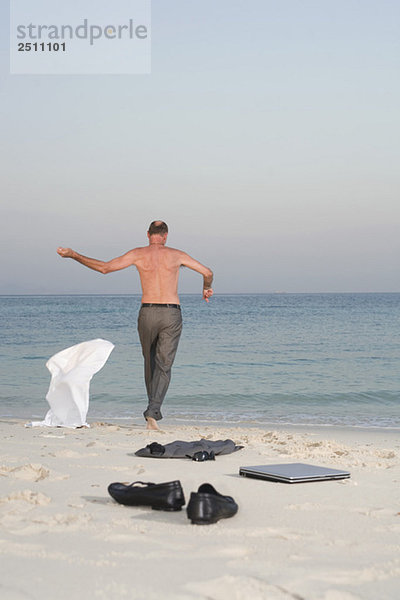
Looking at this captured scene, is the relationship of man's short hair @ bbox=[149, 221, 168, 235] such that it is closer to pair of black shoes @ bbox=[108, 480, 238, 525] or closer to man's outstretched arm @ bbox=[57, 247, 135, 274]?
man's outstretched arm @ bbox=[57, 247, 135, 274]

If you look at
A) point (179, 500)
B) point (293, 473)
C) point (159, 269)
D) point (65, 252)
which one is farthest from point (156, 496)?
point (159, 269)

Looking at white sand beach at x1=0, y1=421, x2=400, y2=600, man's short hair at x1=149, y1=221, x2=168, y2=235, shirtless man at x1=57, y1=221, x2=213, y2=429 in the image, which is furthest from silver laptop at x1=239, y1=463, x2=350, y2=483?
man's short hair at x1=149, y1=221, x2=168, y2=235

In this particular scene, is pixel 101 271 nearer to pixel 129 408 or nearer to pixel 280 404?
pixel 129 408

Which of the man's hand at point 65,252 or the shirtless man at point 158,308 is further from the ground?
the man's hand at point 65,252

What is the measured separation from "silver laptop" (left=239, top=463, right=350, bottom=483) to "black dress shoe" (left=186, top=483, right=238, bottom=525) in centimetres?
86

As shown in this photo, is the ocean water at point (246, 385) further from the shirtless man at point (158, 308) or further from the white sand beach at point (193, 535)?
the white sand beach at point (193, 535)

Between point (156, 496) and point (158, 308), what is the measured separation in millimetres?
3714

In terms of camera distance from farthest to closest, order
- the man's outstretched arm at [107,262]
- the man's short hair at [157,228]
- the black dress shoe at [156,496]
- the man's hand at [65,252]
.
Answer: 1. the man's short hair at [157,228]
2. the man's outstretched arm at [107,262]
3. the man's hand at [65,252]
4. the black dress shoe at [156,496]

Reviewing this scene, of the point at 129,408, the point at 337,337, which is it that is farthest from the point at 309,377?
the point at 337,337

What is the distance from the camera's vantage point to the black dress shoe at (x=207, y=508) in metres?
2.96

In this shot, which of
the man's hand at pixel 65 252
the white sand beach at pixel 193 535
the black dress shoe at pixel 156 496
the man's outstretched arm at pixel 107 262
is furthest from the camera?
the man's outstretched arm at pixel 107 262

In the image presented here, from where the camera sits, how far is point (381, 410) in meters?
10.1

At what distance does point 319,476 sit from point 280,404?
680 cm

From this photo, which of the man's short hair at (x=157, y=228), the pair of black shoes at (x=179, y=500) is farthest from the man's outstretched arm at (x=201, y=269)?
the pair of black shoes at (x=179, y=500)
